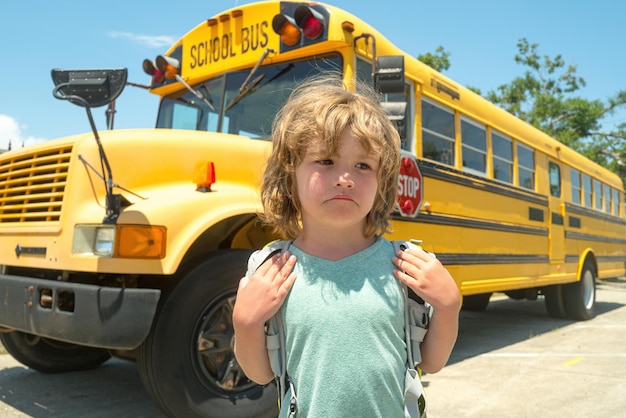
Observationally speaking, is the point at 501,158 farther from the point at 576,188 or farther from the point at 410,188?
the point at 576,188

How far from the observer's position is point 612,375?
4.07 meters

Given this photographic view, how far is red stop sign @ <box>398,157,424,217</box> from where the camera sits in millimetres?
3662

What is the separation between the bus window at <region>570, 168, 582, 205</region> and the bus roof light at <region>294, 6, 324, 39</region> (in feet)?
16.5

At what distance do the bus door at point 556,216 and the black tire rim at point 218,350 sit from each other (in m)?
4.63

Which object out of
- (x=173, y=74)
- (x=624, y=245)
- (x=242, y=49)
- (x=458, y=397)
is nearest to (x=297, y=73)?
(x=242, y=49)

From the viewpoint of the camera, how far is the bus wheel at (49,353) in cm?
374

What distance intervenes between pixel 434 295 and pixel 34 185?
2531mm

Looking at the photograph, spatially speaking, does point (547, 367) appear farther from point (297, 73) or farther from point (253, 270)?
point (253, 270)

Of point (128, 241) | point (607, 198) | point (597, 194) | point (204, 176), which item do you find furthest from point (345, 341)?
point (607, 198)

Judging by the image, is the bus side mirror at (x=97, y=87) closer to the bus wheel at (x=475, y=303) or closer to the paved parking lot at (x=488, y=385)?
the paved parking lot at (x=488, y=385)

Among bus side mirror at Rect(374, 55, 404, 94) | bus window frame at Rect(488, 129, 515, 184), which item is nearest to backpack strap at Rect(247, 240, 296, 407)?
bus side mirror at Rect(374, 55, 404, 94)

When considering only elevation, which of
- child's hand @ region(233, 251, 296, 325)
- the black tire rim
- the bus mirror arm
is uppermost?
the bus mirror arm

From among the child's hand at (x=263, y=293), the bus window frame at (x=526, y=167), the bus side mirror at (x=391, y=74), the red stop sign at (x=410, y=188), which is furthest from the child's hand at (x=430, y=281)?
the bus window frame at (x=526, y=167)

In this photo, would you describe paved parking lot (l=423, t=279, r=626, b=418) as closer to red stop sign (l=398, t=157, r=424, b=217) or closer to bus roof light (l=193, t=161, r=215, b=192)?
red stop sign (l=398, t=157, r=424, b=217)
